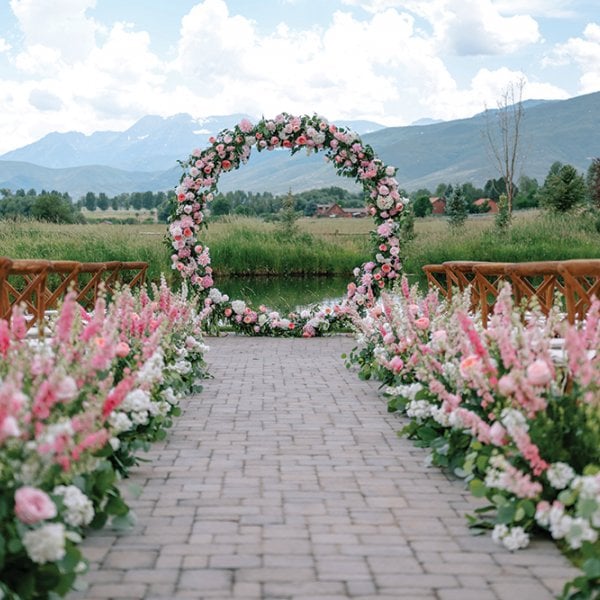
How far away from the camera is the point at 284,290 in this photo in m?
19.3

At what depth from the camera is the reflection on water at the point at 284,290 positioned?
1688 cm

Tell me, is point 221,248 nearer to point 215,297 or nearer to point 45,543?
point 215,297

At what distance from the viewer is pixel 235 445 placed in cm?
536

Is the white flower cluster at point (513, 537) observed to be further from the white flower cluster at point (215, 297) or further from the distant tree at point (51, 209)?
the distant tree at point (51, 209)

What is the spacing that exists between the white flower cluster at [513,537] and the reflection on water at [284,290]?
11568mm

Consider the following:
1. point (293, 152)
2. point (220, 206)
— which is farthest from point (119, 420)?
point (220, 206)

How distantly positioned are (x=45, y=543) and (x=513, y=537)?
6.01ft

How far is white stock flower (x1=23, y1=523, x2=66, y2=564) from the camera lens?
8.30 ft

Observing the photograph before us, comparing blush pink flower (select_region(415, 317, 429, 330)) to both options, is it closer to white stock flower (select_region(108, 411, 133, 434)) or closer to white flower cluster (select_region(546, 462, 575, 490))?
white stock flower (select_region(108, 411, 133, 434))

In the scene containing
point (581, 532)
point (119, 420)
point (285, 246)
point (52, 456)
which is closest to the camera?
point (52, 456)

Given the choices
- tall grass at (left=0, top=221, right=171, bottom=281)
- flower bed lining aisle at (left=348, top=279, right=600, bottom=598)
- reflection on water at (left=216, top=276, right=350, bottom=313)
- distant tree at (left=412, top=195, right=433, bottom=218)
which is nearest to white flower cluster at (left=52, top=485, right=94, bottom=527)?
flower bed lining aisle at (left=348, top=279, right=600, bottom=598)

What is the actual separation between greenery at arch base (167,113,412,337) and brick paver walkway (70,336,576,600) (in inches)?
233

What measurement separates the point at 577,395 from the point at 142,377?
6.99ft

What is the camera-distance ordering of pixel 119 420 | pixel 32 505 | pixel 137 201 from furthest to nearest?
pixel 137 201 < pixel 119 420 < pixel 32 505
